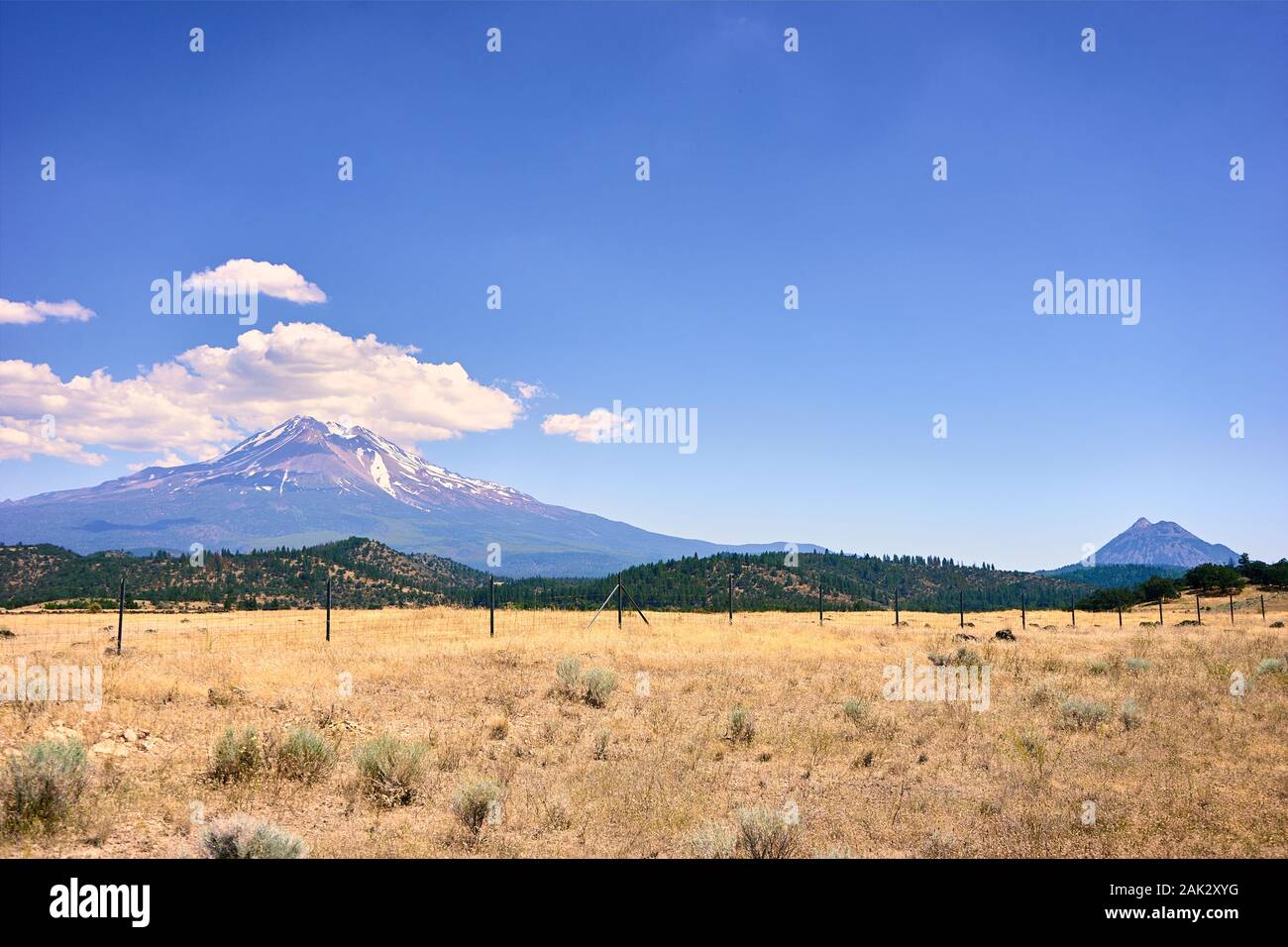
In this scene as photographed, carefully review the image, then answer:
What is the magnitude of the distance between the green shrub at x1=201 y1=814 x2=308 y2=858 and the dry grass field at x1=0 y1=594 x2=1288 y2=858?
77 cm

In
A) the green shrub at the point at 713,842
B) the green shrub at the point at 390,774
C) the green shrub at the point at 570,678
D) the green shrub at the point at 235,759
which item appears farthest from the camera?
the green shrub at the point at 570,678

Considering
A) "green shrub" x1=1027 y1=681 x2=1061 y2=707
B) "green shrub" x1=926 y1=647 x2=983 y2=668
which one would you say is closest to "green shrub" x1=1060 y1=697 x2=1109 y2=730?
"green shrub" x1=1027 y1=681 x2=1061 y2=707

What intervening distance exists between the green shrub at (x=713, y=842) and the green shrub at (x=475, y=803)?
8.33ft

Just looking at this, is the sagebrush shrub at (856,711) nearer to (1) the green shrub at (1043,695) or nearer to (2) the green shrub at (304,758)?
(1) the green shrub at (1043,695)

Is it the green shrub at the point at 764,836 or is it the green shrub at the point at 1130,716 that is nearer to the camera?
the green shrub at the point at 764,836

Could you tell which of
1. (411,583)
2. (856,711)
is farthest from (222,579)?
(856,711)

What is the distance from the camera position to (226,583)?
112 m

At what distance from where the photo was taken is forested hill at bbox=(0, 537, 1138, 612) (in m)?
102

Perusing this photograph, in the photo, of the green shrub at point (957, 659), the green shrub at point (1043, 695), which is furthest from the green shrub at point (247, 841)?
the green shrub at point (957, 659)

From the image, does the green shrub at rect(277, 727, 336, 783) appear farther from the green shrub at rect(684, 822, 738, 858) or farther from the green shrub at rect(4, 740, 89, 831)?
the green shrub at rect(684, 822, 738, 858)

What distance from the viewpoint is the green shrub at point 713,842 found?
757cm

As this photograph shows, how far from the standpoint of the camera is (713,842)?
768 cm
